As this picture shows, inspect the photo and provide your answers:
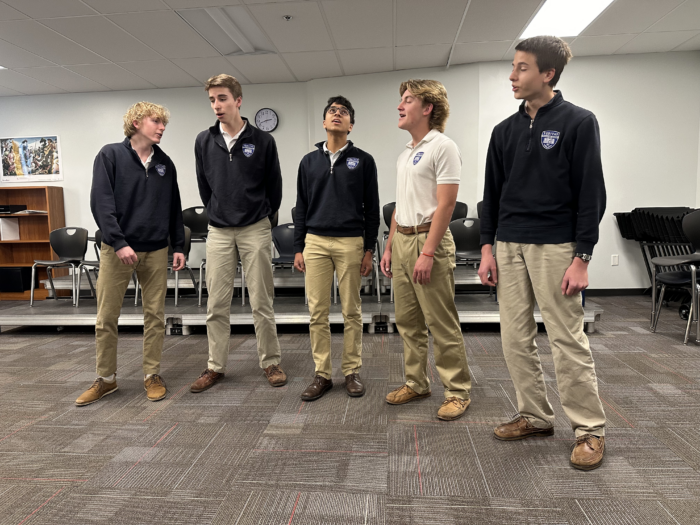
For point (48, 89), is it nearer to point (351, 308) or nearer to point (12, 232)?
point (12, 232)

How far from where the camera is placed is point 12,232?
5992mm

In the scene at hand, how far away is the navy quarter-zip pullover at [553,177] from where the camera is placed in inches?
60.9

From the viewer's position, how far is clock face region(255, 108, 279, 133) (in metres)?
5.95

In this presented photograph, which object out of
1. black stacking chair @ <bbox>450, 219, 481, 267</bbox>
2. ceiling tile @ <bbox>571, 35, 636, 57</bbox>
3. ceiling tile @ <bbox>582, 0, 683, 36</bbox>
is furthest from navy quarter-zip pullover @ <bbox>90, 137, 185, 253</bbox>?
ceiling tile @ <bbox>571, 35, 636, 57</bbox>

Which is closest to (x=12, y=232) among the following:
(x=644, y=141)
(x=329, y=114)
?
(x=329, y=114)

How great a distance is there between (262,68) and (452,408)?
4.61 m

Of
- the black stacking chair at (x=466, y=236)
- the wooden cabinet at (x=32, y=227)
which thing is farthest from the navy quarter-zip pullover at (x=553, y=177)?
the wooden cabinet at (x=32, y=227)

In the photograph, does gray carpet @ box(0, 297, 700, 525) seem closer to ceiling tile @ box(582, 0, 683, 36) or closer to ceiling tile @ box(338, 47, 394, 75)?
ceiling tile @ box(582, 0, 683, 36)

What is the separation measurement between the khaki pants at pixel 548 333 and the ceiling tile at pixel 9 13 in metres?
4.26

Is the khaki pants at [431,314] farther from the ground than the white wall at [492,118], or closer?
closer

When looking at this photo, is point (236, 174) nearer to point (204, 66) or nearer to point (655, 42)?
point (204, 66)

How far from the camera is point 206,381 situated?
2.52 metres

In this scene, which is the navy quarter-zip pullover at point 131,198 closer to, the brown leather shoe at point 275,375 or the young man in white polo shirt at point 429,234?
the brown leather shoe at point 275,375

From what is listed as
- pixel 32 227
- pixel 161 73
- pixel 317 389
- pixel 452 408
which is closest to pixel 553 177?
pixel 452 408
